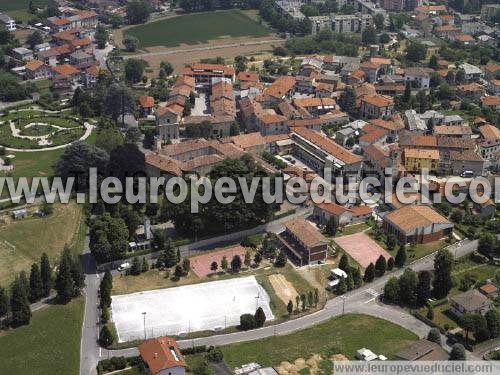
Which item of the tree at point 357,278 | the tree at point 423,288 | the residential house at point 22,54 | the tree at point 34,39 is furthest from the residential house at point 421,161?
the tree at point 34,39

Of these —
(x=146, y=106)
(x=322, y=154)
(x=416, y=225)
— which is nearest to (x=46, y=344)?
(x=416, y=225)

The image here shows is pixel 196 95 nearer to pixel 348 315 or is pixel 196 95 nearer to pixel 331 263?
pixel 331 263

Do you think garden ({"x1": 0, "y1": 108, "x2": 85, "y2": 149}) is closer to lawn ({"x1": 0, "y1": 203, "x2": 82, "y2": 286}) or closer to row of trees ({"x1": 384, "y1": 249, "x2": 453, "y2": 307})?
lawn ({"x1": 0, "y1": 203, "x2": 82, "y2": 286})

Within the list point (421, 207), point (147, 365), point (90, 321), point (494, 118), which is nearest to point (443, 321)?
point (421, 207)

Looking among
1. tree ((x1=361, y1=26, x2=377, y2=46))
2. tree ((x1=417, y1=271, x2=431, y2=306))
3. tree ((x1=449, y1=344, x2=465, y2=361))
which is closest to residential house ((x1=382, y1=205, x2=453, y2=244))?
tree ((x1=417, y1=271, x2=431, y2=306))

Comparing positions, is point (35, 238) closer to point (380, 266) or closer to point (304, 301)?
point (304, 301)
